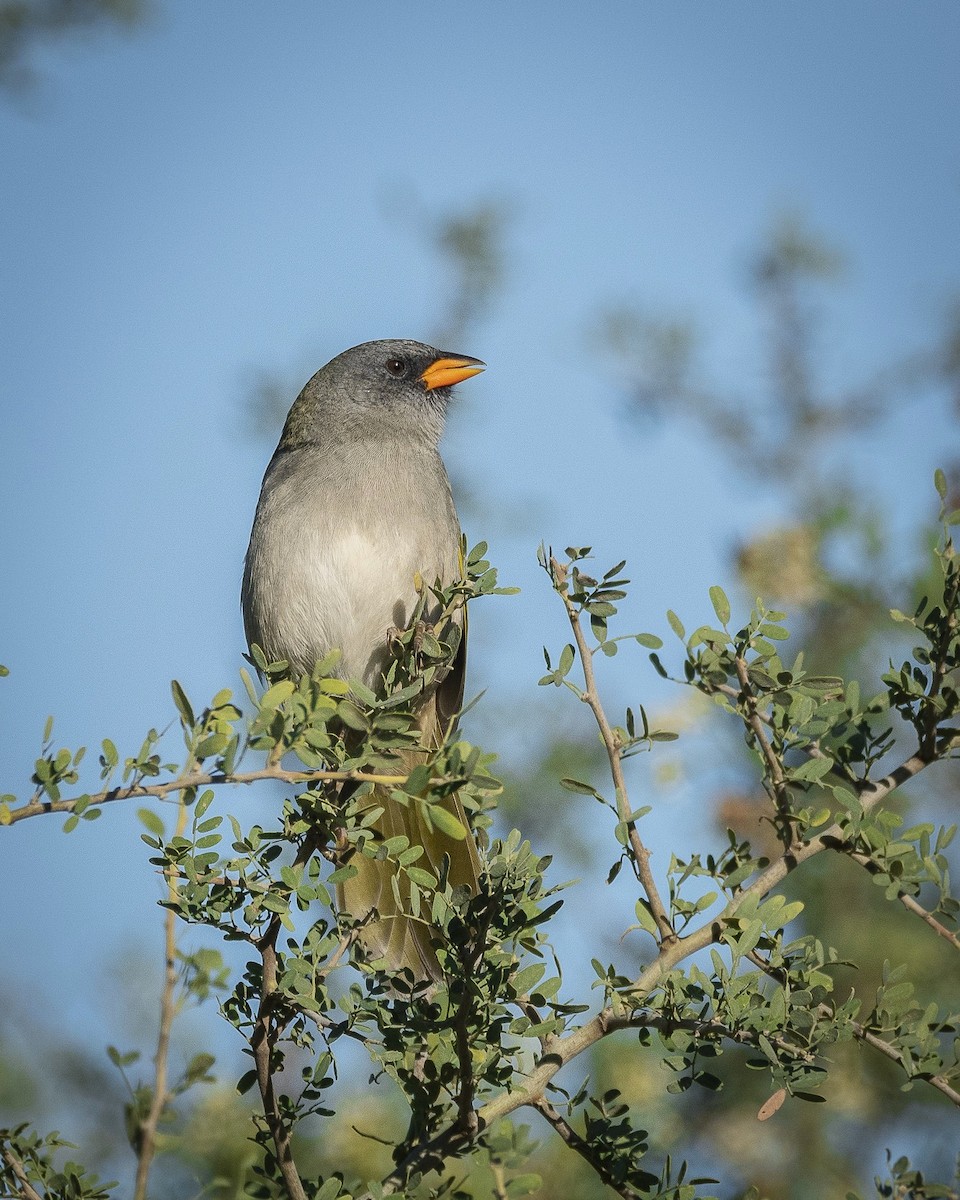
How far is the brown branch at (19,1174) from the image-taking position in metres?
1.81

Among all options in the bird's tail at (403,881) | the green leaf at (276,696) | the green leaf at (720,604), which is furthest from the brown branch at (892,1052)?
the bird's tail at (403,881)

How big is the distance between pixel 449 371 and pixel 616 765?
Answer: 3554 millimetres

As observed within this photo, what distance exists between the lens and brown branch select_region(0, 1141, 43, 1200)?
1811 millimetres

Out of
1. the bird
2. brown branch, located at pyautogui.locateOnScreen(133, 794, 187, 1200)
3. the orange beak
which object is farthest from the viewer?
the orange beak

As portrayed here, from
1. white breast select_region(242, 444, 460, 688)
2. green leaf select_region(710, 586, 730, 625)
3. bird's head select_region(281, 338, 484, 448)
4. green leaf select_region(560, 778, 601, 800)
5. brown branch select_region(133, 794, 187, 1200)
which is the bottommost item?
brown branch select_region(133, 794, 187, 1200)

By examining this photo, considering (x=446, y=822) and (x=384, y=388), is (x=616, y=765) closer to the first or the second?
(x=446, y=822)

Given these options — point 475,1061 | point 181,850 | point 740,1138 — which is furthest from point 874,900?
point 181,850

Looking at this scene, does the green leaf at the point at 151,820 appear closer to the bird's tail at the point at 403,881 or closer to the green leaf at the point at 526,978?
the green leaf at the point at 526,978

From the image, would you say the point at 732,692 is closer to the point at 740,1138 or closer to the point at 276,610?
the point at 740,1138

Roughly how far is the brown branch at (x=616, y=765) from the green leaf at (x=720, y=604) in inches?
9.3

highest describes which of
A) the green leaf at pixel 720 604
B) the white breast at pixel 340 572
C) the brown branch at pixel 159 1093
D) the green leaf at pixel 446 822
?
the white breast at pixel 340 572

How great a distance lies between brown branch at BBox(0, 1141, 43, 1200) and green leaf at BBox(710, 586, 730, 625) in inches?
55.9

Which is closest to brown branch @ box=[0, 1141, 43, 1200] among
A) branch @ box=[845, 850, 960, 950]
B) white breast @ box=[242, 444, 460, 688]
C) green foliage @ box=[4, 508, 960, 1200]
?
green foliage @ box=[4, 508, 960, 1200]

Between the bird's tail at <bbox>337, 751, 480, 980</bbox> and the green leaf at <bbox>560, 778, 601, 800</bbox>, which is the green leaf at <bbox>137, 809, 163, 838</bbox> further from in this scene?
the bird's tail at <bbox>337, 751, 480, 980</bbox>
